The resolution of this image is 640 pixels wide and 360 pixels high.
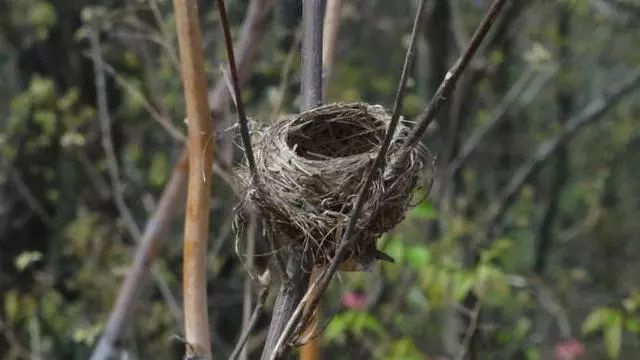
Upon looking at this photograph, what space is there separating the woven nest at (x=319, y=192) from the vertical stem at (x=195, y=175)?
7 centimetres

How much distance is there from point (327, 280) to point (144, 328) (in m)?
2.72

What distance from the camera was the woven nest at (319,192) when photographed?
1.18m

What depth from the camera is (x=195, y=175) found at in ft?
4.41

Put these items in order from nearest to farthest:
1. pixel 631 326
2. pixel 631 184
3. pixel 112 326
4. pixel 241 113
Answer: pixel 241 113 → pixel 112 326 → pixel 631 326 → pixel 631 184

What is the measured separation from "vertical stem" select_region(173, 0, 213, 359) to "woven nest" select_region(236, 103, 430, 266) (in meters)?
0.07

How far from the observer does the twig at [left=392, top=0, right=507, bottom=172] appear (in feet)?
3.20

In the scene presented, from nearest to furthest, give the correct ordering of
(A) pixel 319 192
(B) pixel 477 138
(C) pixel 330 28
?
(A) pixel 319 192
(C) pixel 330 28
(B) pixel 477 138

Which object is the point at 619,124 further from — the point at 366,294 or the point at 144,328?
the point at 144,328

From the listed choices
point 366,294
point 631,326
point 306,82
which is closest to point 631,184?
point 366,294

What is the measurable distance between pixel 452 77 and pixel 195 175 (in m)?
0.46

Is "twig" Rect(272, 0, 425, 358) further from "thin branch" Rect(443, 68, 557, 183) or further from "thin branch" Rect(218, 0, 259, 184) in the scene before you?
"thin branch" Rect(443, 68, 557, 183)

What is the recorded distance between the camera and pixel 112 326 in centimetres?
211

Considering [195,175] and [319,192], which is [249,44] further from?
[319,192]

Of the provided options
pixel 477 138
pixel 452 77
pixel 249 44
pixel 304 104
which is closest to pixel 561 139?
pixel 477 138
